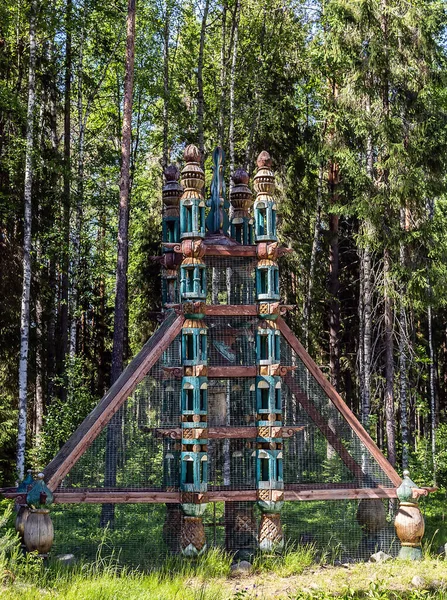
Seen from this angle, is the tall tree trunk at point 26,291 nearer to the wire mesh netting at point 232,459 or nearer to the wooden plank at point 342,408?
the wire mesh netting at point 232,459

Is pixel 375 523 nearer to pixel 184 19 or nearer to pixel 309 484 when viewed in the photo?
pixel 309 484

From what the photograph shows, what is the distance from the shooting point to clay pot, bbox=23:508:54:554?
7766 mm

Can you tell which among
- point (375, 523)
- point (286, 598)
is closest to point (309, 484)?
Answer: point (375, 523)

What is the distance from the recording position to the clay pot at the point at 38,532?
777cm

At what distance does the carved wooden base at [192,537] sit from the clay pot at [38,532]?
1.52 meters

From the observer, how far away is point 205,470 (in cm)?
864

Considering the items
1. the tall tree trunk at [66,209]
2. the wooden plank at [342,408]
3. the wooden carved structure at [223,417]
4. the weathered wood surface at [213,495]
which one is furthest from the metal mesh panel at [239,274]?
the tall tree trunk at [66,209]

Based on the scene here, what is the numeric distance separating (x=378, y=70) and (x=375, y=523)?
8784mm

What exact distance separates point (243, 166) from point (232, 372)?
37.3ft

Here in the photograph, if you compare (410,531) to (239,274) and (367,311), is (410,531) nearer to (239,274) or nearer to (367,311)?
(239,274)

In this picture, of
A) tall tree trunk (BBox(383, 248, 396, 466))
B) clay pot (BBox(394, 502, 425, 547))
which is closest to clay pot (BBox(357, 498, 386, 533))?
clay pot (BBox(394, 502, 425, 547))

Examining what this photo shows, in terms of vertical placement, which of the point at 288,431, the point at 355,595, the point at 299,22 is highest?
the point at 299,22

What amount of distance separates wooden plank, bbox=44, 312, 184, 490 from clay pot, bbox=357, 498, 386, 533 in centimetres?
338

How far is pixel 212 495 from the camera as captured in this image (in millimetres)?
8562
